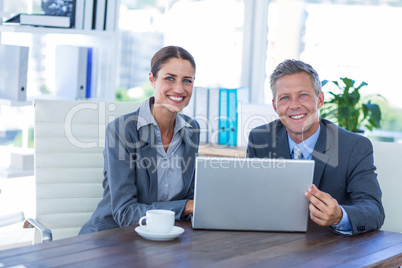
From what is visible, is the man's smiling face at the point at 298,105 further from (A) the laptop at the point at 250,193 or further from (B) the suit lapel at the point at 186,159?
(A) the laptop at the point at 250,193

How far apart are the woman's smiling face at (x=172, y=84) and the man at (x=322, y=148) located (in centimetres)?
33

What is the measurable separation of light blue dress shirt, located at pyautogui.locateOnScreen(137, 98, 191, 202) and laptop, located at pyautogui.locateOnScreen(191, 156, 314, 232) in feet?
1.52

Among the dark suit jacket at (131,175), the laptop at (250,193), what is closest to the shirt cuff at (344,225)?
the laptop at (250,193)

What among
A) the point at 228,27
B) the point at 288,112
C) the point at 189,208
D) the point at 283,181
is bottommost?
the point at 189,208

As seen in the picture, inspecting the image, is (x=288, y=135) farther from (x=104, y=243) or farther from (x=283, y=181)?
(x=104, y=243)

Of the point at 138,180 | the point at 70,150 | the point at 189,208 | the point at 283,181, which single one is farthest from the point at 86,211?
the point at 283,181

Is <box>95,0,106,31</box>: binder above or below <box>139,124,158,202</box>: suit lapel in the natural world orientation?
above

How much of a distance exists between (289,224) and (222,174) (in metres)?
0.27

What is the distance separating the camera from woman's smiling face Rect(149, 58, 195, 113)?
89.9 inches

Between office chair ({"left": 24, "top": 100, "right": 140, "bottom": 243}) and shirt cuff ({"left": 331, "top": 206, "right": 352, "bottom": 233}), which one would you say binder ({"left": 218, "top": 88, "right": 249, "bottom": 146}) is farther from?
shirt cuff ({"left": 331, "top": 206, "right": 352, "bottom": 233})

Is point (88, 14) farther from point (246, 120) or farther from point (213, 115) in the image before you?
point (246, 120)

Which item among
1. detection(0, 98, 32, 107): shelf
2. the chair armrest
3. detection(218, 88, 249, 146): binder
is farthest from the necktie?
detection(0, 98, 32, 107): shelf

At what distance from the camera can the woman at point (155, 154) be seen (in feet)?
6.45

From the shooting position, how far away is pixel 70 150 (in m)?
2.35
